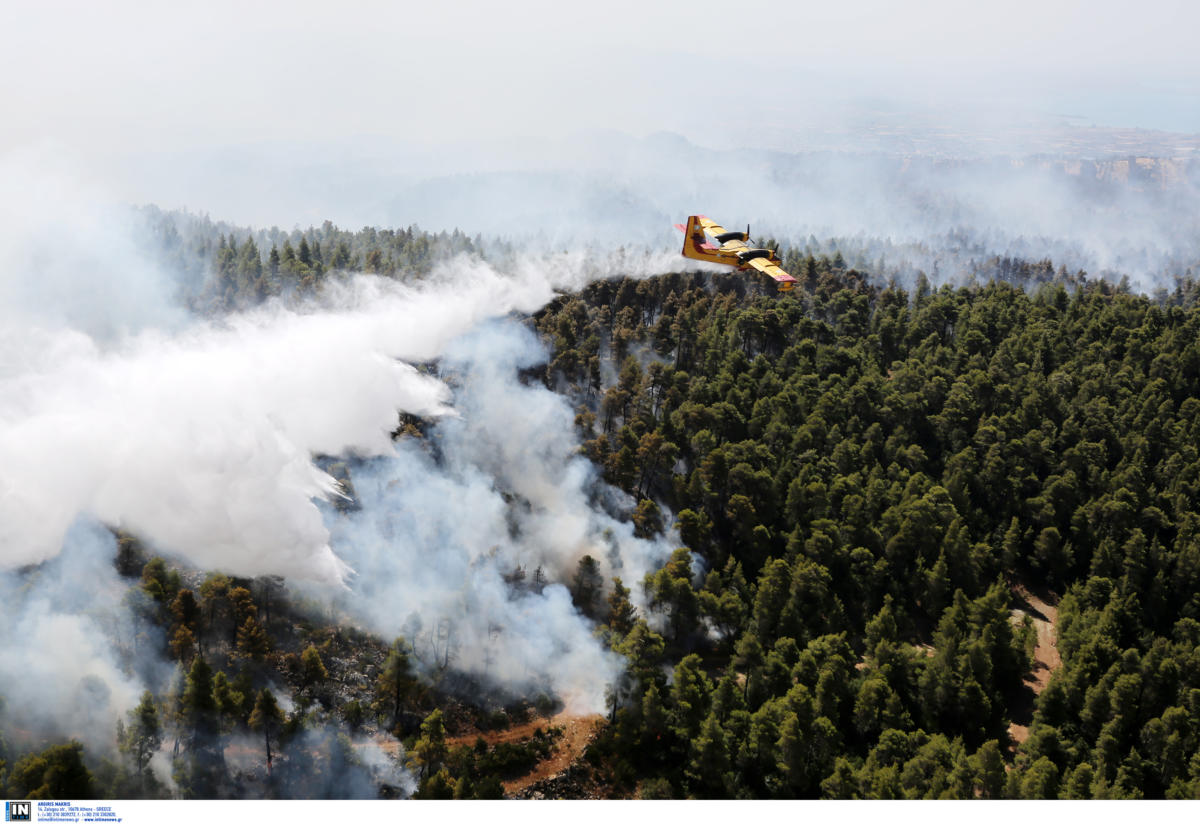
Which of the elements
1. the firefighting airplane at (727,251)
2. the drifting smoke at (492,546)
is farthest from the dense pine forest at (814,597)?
the firefighting airplane at (727,251)

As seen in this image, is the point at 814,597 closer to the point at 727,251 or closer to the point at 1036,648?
the point at 1036,648

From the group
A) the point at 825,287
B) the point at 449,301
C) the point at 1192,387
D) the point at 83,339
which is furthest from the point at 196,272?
the point at 1192,387

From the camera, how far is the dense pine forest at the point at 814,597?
58625 mm

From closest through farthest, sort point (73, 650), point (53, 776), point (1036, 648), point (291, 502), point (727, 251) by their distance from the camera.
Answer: point (53, 776) < point (73, 650) < point (291, 502) < point (1036, 648) < point (727, 251)

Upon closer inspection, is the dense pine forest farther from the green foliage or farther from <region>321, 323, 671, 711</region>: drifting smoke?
<region>321, 323, 671, 711</region>: drifting smoke

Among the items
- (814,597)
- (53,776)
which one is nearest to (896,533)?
(814,597)

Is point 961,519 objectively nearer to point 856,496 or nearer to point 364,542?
point 856,496

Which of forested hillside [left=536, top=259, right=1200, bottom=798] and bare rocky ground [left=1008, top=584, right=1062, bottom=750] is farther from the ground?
forested hillside [left=536, top=259, right=1200, bottom=798]

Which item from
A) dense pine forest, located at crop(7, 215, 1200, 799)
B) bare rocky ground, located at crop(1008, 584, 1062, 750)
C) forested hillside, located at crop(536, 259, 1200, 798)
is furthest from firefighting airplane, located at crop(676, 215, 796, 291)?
bare rocky ground, located at crop(1008, 584, 1062, 750)

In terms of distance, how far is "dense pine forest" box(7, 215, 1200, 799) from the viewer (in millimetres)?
58625

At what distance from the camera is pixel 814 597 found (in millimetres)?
77750

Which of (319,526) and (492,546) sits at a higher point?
(319,526)

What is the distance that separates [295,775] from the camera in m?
56.5

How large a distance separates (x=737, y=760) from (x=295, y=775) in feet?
98.9
